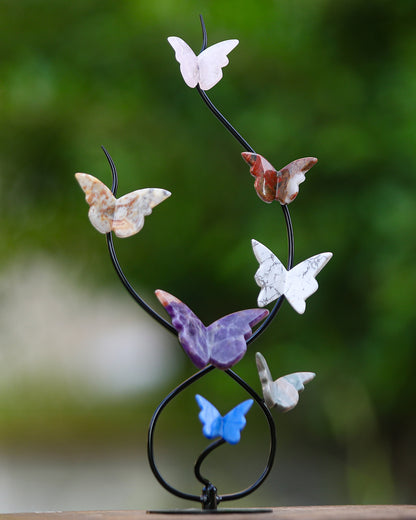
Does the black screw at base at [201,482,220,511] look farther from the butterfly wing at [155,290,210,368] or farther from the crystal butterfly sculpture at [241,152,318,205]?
the crystal butterfly sculpture at [241,152,318,205]

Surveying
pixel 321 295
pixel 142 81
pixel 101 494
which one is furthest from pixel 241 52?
pixel 101 494

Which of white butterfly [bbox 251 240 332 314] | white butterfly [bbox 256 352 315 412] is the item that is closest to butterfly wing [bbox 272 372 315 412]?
white butterfly [bbox 256 352 315 412]

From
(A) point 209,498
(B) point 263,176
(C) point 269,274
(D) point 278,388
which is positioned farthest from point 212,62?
(A) point 209,498

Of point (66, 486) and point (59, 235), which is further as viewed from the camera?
point (66, 486)

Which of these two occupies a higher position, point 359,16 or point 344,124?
point 359,16

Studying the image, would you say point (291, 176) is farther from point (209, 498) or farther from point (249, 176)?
point (249, 176)

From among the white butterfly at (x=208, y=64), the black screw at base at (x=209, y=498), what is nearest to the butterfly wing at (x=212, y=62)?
the white butterfly at (x=208, y=64)

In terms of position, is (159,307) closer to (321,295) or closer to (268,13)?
(321,295)
